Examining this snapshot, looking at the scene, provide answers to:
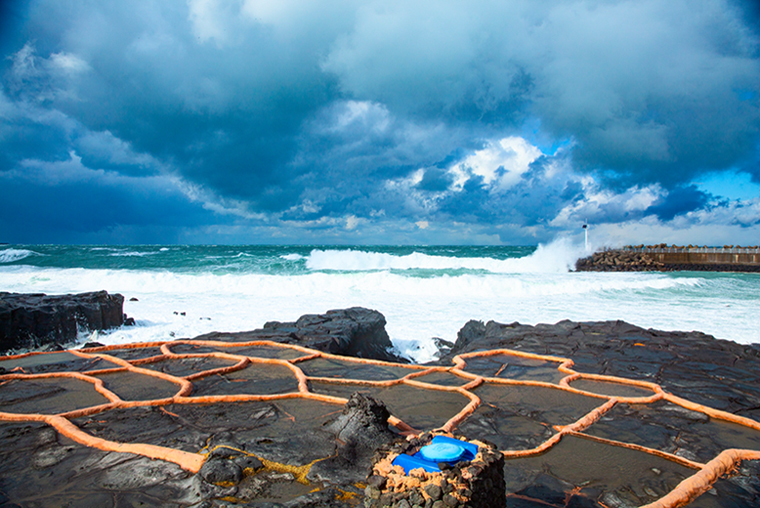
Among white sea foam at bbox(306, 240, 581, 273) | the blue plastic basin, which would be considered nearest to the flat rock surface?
the blue plastic basin

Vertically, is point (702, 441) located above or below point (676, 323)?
above

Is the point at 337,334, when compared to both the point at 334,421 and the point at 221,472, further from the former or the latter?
the point at 221,472

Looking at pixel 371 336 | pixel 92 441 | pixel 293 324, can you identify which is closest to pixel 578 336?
pixel 371 336

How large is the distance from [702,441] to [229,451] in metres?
3.14

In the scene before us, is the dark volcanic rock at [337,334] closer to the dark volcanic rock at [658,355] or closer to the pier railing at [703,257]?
the dark volcanic rock at [658,355]

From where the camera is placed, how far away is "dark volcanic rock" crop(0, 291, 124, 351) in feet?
22.9

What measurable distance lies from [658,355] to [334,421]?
4.48 meters

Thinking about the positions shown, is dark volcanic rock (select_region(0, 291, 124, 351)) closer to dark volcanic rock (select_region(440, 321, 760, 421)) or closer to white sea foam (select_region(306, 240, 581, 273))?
dark volcanic rock (select_region(440, 321, 760, 421))

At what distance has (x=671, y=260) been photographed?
3309 centimetres

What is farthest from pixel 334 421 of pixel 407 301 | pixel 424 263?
pixel 424 263

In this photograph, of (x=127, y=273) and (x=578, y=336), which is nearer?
(x=578, y=336)

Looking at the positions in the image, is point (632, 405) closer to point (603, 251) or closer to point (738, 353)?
point (738, 353)

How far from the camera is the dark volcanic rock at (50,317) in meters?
6.97

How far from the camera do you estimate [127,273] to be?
20.2 m
